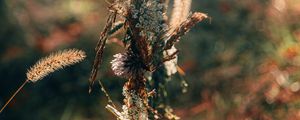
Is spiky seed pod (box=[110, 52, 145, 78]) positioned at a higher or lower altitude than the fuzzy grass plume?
higher

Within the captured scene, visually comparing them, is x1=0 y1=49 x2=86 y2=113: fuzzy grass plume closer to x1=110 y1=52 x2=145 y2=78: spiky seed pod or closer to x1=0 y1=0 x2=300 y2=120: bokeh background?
x1=110 y1=52 x2=145 y2=78: spiky seed pod

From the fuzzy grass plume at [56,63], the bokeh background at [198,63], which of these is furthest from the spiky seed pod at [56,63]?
the bokeh background at [198,63]

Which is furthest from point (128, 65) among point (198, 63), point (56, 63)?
point (198, 63)

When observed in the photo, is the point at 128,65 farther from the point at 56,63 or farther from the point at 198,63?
the point at 198,63

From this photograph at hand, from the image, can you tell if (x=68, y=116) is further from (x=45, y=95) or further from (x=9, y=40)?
(x=9, y=40)

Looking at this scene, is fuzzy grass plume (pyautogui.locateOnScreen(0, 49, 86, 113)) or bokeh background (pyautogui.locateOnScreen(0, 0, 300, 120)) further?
bokeh background (pyautogui.locateOnScreen(0, 0, 300, 120))

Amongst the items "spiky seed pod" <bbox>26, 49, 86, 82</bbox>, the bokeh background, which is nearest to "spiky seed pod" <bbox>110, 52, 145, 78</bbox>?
"spiky seed pod" <bbox>26, 49, 86, 82</bbox>

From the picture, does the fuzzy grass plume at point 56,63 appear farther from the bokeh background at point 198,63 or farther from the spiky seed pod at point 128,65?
the bokeh background at point 198,63
